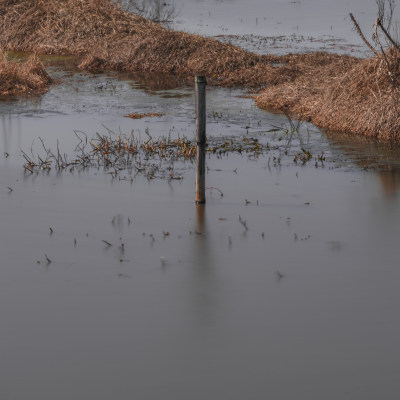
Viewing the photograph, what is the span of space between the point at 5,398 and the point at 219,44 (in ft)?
60.0

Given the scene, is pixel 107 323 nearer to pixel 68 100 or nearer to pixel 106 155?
pixel 106 155

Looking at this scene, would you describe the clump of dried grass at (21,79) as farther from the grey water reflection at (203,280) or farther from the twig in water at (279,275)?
the twig in water at (279,275)

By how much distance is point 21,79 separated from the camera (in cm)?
2012

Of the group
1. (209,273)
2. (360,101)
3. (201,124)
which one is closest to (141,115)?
(360,101)

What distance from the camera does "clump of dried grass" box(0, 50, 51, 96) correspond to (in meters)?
19.6

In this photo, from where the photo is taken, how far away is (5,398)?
6.13 meters

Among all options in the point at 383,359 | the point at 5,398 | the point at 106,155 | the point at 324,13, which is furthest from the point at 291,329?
the point at 324,13

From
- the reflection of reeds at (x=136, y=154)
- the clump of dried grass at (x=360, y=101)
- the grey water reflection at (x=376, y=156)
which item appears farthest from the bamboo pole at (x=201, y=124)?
the clump of dried grass at (x=360, y=101)

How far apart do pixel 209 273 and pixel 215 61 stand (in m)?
14.4

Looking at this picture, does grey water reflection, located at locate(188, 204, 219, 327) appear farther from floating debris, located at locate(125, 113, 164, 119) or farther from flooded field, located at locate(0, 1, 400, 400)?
floating debris, located at locate(125, 113, 164, 119)

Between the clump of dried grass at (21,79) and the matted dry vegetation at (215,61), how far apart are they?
338 centimetres

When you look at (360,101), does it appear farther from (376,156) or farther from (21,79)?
(21,79)

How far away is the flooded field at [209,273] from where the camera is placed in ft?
21.2

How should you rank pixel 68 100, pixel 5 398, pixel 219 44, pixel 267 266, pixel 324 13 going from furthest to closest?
pixel 324 13 < pixel 219 44 < pixel 68 100 < pixel 267 266 < pixel 5 398
